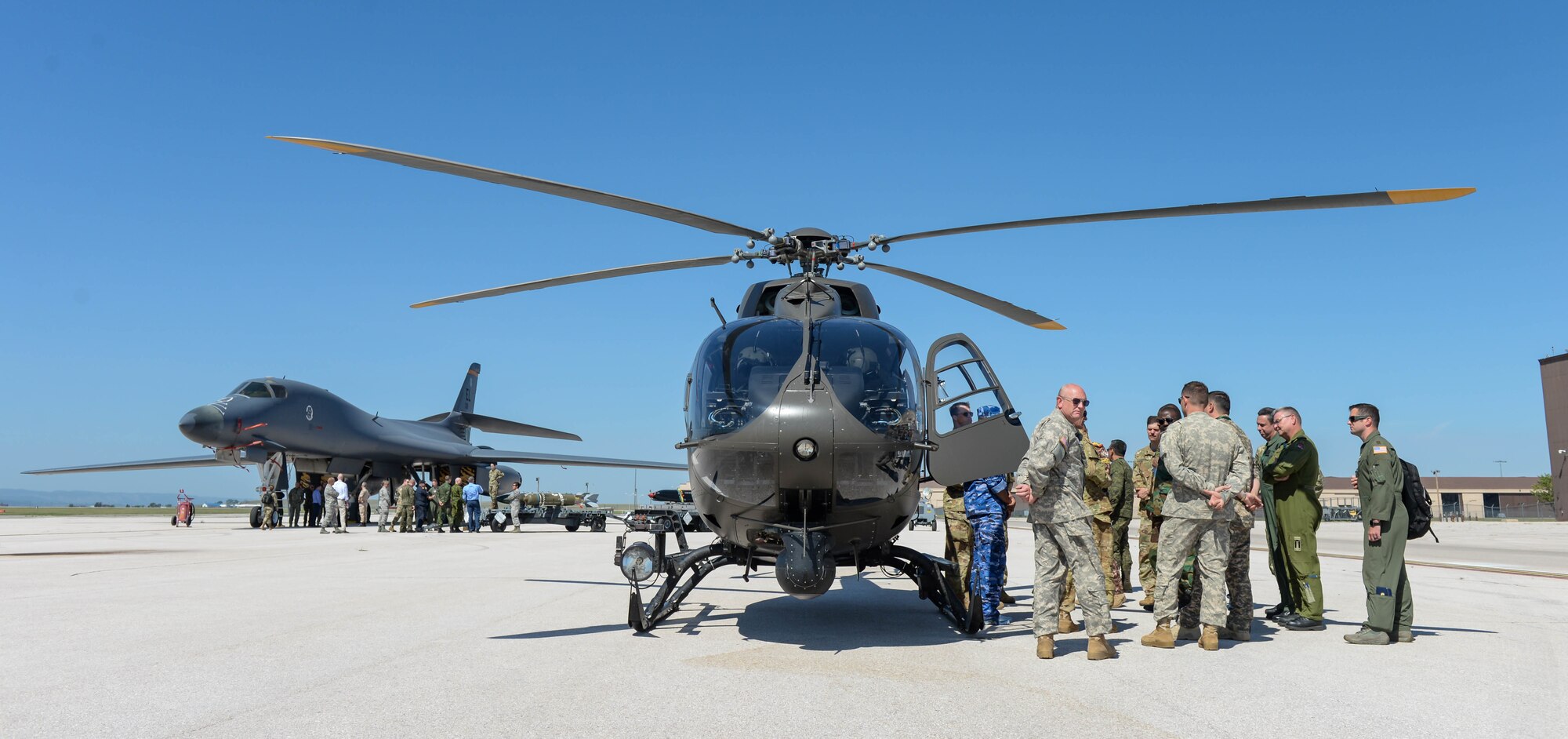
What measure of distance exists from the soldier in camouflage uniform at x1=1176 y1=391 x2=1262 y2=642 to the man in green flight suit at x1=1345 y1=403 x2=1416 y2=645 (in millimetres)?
657

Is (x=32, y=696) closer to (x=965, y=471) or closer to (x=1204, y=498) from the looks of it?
(x=965, y=471)

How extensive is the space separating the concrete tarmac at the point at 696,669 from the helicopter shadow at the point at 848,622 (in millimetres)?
43

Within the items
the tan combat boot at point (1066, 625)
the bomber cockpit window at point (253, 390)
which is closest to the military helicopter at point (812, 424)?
the tan combat boot at point (1066, 625)

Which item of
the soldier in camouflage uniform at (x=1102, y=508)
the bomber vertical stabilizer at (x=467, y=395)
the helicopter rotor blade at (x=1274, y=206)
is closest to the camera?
the helicopter rotor blade at (x=1274, y=206)

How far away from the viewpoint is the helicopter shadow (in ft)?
20.4

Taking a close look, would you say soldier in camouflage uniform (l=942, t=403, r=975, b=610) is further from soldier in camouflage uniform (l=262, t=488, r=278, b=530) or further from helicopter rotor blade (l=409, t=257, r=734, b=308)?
soldier in camouflage uniform (l=262, t=488, r=278, b=530)

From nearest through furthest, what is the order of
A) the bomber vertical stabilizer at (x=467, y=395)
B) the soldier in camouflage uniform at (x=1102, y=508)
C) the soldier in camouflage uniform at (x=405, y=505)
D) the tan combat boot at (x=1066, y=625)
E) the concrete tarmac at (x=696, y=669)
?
the concrete tarmac at (x=696, y=669), the tan combat boot at (x=1066, y=625), the soldier in camouflage uniform at (x=1102, y=508), the soldier in camouflage uniform at (x=405, y=505), the bomber vertical stabilizer at (x=467, y=395)

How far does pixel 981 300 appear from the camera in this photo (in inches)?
294

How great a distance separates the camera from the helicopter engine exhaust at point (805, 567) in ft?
18.3

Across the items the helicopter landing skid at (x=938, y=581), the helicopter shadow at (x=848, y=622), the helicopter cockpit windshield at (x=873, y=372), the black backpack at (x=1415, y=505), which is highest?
the helicopter cockpit windshield at (x=873, y=372)

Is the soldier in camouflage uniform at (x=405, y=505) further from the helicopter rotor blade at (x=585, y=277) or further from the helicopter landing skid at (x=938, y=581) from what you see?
the helicopter landing skid at (x=938, y=581)

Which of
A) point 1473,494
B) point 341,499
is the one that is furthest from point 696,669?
point 1473,494

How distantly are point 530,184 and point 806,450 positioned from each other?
95.2 inches

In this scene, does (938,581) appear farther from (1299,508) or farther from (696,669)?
(1299,508)
